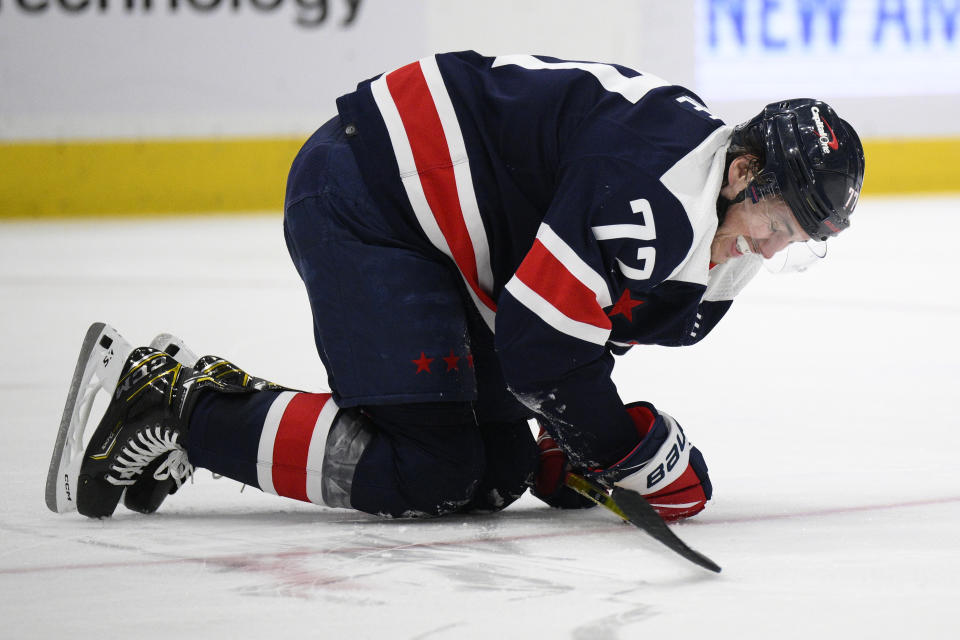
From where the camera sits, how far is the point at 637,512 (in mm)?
1666

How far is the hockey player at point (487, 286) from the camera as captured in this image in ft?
5.16

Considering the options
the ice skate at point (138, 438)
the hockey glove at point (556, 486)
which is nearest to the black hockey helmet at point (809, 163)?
the hockey glove at point (556, 486)

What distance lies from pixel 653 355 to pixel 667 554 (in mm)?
1650

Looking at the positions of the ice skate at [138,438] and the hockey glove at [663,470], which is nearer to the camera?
the hockey glove at [663,470]

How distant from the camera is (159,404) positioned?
182 centimetres

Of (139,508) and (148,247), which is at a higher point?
(148,247)

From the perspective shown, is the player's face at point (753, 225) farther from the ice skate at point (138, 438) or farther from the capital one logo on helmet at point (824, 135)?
the ice skate at point (138, 438)

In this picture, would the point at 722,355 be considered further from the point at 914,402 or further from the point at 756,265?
the point at 756,265

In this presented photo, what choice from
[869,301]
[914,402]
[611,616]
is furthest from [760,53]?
[611,616]

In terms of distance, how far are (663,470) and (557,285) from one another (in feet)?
1.04

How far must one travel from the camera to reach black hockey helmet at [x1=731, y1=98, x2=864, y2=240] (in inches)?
61.7

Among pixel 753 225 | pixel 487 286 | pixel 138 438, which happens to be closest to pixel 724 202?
pixel 753 225

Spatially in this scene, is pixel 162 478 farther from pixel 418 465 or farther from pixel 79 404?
pixel 418 465

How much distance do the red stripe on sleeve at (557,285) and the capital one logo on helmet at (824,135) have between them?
1.12 feet
